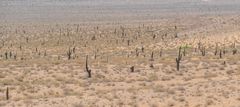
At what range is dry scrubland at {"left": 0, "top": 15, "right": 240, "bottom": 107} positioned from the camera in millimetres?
33906

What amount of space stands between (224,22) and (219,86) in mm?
65236

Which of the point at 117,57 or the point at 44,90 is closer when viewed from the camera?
the point at 44,90

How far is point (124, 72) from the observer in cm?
4812

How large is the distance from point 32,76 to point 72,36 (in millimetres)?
48044

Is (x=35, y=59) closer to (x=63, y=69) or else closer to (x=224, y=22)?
(x=63, y=69)

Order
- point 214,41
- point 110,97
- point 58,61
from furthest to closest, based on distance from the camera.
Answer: point 214,41 → point 58,61 → point 110,97

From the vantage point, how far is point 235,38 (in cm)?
7669

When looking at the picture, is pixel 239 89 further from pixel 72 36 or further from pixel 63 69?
pixel 72 36

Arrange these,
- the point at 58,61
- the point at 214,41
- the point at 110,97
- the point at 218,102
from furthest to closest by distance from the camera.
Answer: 1. the point at 214,41
2. the point at 58,61
3. the point at 110,97
4. the point at 218,102

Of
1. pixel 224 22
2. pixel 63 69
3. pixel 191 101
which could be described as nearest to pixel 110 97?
pixel 191 101

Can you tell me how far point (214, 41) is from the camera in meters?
76.4

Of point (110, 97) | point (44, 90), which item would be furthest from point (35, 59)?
point (110, 97)

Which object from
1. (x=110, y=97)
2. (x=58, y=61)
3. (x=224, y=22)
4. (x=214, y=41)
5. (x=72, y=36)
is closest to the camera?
(x=110, y=97)

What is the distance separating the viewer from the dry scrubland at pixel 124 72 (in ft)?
111
